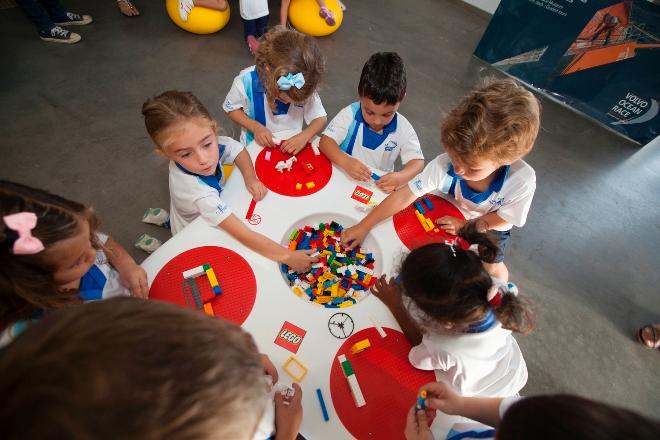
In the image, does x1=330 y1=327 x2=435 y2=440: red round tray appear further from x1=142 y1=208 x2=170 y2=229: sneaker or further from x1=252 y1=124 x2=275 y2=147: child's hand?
x1=142 y1=208 x2=170 y2=229: sneaker

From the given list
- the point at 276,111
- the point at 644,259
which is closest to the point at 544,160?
the point at 644,259

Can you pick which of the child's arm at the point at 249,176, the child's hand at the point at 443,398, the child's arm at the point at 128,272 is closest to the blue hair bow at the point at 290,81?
the child's arm at the point at 249,176

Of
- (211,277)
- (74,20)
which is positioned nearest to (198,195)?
(211,277)

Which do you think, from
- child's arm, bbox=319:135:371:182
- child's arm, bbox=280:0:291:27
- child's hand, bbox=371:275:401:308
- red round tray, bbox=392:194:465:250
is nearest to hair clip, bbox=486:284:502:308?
child's hand, bbox=371:275:401:308

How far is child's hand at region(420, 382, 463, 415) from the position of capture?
1.18 metres

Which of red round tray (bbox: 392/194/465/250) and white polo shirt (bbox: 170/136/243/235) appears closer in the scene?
white polo shirt (bbox: 170/136/243/235)

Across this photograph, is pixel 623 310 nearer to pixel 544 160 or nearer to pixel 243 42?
pixel 544 160

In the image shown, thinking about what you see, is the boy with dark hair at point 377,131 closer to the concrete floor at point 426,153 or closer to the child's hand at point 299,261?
the child's hand at point 299,261

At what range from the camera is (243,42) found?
3861 millimetres

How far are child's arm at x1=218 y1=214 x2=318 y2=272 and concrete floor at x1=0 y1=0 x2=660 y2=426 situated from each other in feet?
4.36

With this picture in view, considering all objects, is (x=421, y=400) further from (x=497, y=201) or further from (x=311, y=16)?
(x=311, y=16)

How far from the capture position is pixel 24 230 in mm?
970

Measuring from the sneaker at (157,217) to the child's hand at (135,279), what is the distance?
1.17 metres

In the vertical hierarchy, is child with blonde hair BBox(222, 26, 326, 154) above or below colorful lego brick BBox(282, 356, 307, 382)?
above
